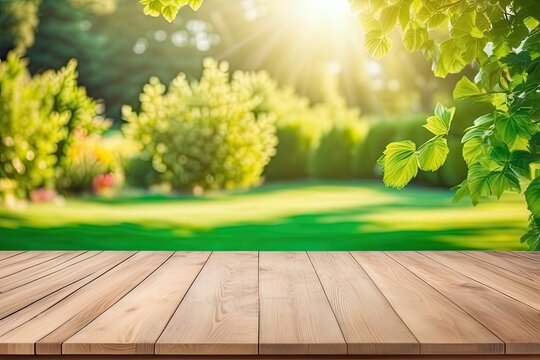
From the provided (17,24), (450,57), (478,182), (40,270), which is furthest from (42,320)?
(17,24)

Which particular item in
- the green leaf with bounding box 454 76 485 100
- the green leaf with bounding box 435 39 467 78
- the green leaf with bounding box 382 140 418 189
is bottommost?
the green leaf with bounding box 382 140 418 189

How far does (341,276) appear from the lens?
9.52 feet

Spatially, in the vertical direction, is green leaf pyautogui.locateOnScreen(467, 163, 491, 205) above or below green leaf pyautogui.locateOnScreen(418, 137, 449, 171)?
below

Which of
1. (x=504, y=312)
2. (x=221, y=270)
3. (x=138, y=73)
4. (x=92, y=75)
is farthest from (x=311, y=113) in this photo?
(x=504, y=312)

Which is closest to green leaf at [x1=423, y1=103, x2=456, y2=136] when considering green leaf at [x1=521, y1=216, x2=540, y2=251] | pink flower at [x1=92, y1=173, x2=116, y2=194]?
green leaf at [x1=521, y1=216, x2=540, y2=251]

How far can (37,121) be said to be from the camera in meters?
4.29

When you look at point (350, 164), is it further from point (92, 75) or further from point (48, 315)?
point (48, 315)

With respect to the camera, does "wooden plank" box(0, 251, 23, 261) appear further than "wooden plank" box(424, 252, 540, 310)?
Yes

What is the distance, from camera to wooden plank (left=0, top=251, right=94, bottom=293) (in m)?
2.74

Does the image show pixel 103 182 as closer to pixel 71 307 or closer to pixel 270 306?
pixel 71 307

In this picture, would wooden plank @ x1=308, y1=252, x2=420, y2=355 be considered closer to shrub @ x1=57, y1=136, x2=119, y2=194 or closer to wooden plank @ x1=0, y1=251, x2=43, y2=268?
wooden plank @ x1=0, y1=251, x2=43, y2=268

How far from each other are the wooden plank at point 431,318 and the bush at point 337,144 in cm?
150

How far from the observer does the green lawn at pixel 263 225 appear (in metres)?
4.23

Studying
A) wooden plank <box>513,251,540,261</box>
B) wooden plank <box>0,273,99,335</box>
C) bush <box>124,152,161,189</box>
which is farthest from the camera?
bush <box>124,152,161,189</box>
